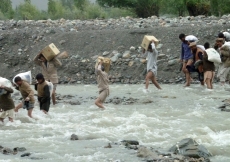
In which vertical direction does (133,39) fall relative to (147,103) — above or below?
above

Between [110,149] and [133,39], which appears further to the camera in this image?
[133,39]

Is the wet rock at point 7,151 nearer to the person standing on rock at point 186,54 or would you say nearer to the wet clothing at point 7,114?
the wet clothing at point 7,114

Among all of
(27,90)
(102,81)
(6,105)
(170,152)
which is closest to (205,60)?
(102,81)

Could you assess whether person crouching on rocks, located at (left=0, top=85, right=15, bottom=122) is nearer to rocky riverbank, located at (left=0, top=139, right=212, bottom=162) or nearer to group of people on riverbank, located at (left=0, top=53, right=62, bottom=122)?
group of people on riverbank, located at (left=0, top=53, right=62, bottom=122)

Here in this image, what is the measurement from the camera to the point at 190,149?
8375 mm

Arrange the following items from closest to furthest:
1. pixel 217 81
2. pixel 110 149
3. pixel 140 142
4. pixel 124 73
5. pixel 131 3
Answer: pixel 110 149, pixel 140 142, pixel 217 81, pixel 124 73, pixel 131 3

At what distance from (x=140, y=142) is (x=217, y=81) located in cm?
855

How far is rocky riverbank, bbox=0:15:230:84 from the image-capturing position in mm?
19188

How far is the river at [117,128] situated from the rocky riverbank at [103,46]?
14.6ft

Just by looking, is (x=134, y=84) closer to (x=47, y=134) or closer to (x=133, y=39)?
(x=133, y=39)

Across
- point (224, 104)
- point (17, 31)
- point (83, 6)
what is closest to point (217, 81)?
point (224, 104)

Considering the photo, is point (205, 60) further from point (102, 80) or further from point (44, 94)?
point (44, 94)

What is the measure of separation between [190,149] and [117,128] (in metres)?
2.58

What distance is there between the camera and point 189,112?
12.3 meters
